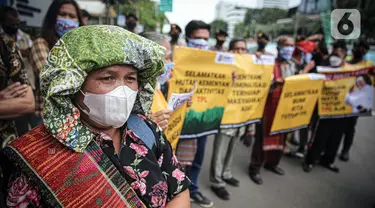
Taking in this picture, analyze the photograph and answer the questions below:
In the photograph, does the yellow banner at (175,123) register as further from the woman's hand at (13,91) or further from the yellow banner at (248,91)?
the woman's hand at (13,91)

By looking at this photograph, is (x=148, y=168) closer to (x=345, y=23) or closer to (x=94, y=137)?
(x=94, y=137)

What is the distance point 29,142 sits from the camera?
1061mm

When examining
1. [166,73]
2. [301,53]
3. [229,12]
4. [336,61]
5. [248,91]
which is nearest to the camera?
[166,73]

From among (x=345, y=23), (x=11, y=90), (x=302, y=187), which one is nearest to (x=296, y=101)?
(x=302, y=187)

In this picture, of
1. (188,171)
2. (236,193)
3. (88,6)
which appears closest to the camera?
(188,171)

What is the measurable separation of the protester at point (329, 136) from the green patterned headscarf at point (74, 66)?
395 centimetres

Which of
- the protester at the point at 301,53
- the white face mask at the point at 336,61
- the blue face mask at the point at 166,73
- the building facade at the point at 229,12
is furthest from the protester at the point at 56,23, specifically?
the building facade at the point at 229,12

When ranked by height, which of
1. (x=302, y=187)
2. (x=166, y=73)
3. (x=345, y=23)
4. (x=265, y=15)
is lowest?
(x=302, y=187)

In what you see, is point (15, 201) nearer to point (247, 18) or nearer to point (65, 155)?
point (65, 155)

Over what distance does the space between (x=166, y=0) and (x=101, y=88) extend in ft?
11.9

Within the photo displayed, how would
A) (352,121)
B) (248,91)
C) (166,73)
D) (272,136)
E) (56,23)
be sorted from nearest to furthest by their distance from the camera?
(166,73) < (56,23) < (248,91) < (272,136) < (352,121)

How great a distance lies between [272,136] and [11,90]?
3.19 m

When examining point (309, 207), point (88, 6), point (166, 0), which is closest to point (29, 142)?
point (309, 207)

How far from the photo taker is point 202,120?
286 centimetres
